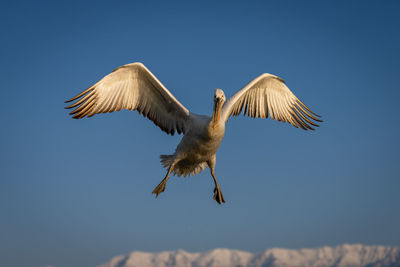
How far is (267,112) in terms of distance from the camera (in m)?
9.23

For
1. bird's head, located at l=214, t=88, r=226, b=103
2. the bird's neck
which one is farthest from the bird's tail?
bird's head, located at l=214, t=88, r=226, b=103

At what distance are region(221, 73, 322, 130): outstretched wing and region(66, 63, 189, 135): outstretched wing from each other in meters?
1.61

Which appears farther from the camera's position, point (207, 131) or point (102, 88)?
point (102, 88)

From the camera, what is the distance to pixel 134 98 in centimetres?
777

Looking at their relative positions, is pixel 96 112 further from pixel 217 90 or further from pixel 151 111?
pixel 217 90

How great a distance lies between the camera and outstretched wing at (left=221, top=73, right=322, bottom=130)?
904 centimetres

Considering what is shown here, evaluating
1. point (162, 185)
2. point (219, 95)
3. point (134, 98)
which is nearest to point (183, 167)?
point (162, 185)

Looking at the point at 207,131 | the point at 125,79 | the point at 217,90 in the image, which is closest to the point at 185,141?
the point at 207,131

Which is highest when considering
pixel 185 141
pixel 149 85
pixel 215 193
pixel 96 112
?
pixel 149 85

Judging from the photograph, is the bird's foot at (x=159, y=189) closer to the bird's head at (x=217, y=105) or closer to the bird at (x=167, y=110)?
the bird at (x=167, y=110)

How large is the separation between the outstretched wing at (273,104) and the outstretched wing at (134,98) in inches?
63.2

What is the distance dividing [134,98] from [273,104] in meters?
3.28

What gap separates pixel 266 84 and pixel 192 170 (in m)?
2.63

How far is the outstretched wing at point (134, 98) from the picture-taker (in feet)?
24.1
